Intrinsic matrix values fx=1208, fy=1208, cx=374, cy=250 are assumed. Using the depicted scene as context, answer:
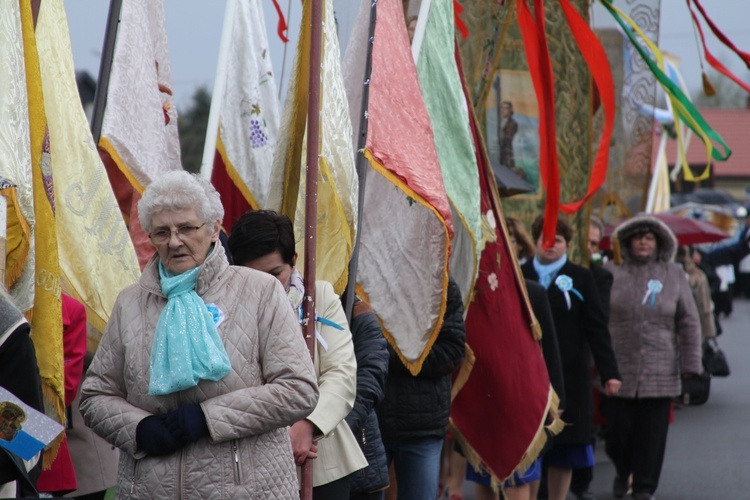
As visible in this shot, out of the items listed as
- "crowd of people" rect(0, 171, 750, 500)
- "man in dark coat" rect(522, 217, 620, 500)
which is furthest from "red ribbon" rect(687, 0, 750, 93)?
"crowd of people" rect(0, 171, 750, 500)

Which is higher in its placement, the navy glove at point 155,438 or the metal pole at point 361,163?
the metal pole at point 361,163

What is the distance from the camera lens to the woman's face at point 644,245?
819cm

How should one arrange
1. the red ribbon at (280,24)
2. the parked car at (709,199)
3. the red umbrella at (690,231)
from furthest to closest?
the parked car at (709,199)
the red umbrella at (690,231)
the red ribbon at (280,24)

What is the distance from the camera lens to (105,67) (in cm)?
534

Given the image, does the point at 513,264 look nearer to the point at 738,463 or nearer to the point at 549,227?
the point at 549,227

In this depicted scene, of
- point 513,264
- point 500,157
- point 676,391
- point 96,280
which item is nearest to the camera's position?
point 96,280

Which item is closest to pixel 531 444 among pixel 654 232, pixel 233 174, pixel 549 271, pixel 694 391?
pixel 549 271

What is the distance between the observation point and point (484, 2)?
7.99 m

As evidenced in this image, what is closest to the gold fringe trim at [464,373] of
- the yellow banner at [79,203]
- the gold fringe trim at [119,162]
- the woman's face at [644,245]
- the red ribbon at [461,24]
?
the gold fringe trim at [119,162]

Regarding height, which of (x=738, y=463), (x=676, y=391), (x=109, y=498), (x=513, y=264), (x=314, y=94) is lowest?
(x=738, y=463)

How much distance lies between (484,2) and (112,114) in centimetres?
357

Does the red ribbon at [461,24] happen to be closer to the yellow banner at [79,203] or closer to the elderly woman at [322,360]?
the yellow banner at [79,203]

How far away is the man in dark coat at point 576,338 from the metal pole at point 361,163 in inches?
103

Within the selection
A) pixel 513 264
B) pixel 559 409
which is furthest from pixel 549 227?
pixel 559 409
